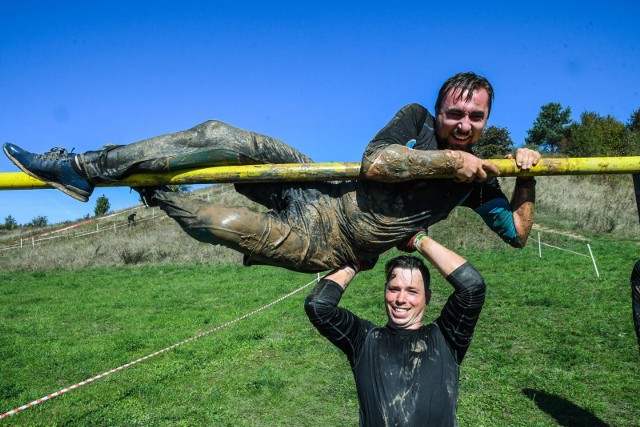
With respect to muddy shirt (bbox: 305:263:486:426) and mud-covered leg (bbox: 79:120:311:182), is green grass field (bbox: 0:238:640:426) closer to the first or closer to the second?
muddy shirt (bbox: 305:263:486:426)

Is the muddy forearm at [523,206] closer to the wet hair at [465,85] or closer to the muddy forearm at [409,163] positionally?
the wet hair at [465,85]

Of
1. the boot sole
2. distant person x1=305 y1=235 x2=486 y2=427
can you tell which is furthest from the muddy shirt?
the boot sole

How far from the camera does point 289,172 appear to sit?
2992 millimetres

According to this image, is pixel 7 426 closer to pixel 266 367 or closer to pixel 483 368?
pixel 266 367

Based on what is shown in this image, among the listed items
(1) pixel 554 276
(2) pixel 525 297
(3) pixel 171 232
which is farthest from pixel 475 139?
(3) pixel 171 232

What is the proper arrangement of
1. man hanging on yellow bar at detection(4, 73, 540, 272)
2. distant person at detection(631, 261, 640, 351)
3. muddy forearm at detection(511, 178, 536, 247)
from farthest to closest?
distant person at detection(631, 261, 640, 351)
muddy forearm at detection(511, 178, 536, 247)
man hanging on yellow bar at detection(4, 73, 540, 272)

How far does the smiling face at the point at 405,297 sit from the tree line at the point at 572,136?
14.4 metres

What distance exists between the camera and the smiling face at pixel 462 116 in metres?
3.00

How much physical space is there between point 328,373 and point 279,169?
634 centimetres

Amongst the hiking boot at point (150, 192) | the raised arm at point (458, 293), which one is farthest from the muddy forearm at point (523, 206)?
the hiking boot at point (150, 192)

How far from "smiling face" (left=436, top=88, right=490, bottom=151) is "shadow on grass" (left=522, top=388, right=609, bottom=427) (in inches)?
204

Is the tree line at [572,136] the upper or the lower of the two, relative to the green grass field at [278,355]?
upper

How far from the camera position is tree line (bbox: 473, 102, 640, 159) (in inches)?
1336

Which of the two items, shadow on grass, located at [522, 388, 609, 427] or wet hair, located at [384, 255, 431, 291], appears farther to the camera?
shadow on grass, located at [522, 388, 609, 427]
